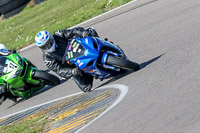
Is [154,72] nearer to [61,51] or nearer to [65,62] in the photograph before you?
[65,62]

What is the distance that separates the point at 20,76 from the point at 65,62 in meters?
1.85

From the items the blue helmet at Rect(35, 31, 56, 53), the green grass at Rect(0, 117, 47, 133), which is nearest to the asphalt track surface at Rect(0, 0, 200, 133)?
the green grass at Rect(0, 117, 47, 133)

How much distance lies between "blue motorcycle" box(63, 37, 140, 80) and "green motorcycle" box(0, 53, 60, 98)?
6.41ft

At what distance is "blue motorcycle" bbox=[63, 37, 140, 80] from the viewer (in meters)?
7.05

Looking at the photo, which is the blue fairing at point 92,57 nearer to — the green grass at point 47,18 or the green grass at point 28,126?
the green grass at point 28,126

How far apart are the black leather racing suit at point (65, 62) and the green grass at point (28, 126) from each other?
1.05 m

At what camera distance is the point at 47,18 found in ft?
57.6

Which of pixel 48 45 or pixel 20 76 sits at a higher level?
pixel 48 45

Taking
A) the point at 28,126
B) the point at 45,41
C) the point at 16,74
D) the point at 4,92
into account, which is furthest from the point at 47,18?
the point at 28,126

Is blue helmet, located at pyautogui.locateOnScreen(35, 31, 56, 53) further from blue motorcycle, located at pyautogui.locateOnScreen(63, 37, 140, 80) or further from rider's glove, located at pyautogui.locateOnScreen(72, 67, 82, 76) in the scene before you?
rider's glove, located at pyautogui.locateOnScreen(72, 67, 82, 76)

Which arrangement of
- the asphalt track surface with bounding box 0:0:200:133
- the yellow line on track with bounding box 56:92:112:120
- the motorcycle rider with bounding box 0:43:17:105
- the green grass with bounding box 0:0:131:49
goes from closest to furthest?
the asphalt track surface with bounding box 0:0:200:133
the yellow line on track with bounding box 56:92:112:120
the motorcycle rider with bounding box 0:43:17:105
the green grass with bounding box 0:0:131:49

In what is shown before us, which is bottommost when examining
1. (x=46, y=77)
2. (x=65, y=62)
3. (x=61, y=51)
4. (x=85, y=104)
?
(x=85, y=104)

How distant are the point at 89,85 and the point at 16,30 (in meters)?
11.2

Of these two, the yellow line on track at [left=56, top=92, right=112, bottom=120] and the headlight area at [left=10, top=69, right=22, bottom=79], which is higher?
the headlight area at [left=10, top=69, right=22, bottom=79]
